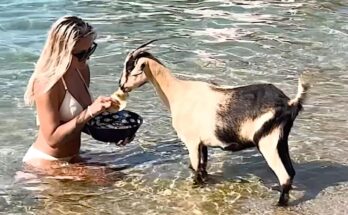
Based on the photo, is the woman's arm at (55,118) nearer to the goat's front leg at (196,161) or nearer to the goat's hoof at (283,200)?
the goat's front leg at (196,161)

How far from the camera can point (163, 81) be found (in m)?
5.54

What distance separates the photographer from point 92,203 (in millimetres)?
5535

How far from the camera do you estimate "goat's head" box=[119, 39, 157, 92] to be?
5.36 m

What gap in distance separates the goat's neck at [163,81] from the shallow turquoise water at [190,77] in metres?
0.75

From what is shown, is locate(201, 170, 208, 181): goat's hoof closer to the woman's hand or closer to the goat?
the goat

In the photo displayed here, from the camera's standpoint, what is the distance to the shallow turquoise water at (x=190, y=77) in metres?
5.58

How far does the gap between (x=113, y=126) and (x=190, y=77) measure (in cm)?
351

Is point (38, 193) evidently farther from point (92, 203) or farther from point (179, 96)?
point (179, 96)

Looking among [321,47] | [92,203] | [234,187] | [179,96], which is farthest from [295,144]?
[321,47]

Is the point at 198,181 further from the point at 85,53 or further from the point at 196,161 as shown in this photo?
the point at 85,53

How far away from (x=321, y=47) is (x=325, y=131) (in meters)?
3.90

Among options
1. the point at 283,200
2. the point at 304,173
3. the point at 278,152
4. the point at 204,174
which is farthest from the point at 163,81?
the point at 304,173

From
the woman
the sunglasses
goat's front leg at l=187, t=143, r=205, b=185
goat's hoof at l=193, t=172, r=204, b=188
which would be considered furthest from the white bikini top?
goat's hoof at l=193, t=172, r=204, b=188

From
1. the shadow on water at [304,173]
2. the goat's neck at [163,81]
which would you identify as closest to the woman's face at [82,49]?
the goat's neck at [163,81]
